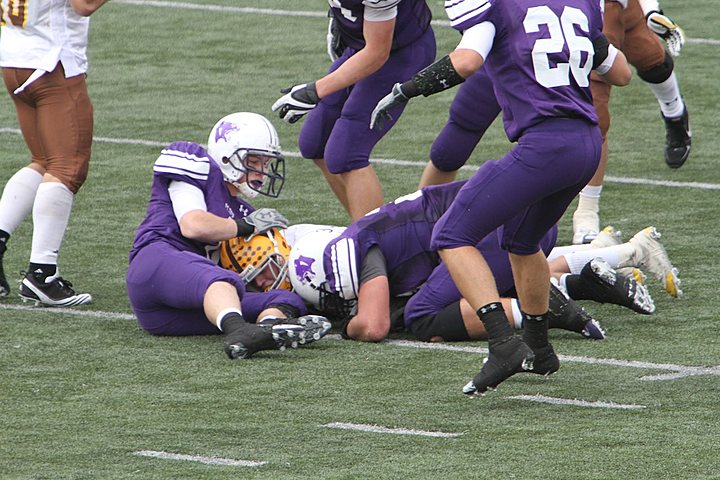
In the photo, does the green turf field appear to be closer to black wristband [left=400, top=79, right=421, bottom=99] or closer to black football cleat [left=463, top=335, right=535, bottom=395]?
black football cleat [left=463, top=335, right=535, bottom=395]

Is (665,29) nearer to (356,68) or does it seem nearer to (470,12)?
(356,68)

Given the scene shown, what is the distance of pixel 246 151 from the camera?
6477 millimetres

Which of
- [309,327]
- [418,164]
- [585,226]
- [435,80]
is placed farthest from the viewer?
[418,164]

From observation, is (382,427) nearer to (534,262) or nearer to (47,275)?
(534,262)

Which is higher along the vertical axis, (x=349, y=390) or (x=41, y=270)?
(x=349, y=390)

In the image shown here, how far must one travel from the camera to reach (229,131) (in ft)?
21.5

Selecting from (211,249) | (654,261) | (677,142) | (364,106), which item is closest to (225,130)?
(211,249)

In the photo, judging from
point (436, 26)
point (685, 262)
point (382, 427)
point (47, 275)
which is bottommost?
point (436, 26)

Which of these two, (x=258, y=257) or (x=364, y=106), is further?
(x=364, y=106)

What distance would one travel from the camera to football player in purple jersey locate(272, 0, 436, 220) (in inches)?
259

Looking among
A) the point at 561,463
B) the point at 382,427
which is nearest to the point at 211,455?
the point at 382,427

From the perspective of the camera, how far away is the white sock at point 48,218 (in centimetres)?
662

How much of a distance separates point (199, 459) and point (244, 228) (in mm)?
1872

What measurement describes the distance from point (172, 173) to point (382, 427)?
1.77m
